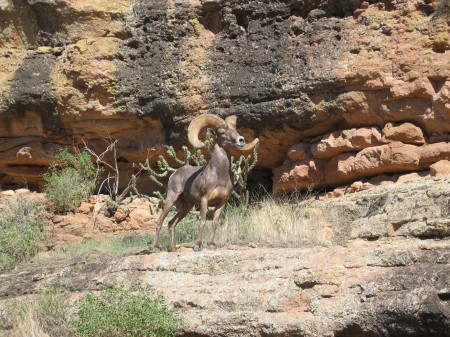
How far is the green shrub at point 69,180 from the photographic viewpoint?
15151mm

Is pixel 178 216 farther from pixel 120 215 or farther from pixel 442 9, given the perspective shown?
pixel 442 9

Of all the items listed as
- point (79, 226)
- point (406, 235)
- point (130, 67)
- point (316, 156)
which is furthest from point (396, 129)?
point (79, 226)

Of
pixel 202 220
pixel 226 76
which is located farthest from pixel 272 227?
pixel 226 76

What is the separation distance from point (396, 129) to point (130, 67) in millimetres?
5123

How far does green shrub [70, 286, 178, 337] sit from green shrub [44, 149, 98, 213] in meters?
6.25

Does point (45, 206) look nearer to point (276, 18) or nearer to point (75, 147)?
point (75, 147)

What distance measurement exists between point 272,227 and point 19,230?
4.71 metres

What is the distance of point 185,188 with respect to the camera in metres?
11.5

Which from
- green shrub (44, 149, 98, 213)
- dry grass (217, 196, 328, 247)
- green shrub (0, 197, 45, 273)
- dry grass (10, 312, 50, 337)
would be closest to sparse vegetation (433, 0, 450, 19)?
dry grass (217, 196, 328, 247)

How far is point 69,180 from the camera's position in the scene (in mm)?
15281

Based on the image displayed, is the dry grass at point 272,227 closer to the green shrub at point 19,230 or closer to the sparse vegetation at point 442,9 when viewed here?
the green shrub at point 19,230

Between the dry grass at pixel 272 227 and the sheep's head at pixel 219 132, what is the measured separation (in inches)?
48.7

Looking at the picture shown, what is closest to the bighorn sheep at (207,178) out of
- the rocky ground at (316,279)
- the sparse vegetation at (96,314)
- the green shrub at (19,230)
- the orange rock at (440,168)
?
the rocky ground at (316,279)

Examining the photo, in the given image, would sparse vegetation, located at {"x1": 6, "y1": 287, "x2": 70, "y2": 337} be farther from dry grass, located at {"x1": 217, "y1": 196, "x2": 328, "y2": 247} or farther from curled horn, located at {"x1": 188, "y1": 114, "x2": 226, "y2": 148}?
curled horn, located at {"x1": 188, "y1": 114, "x2": 226, "y2": 148}
